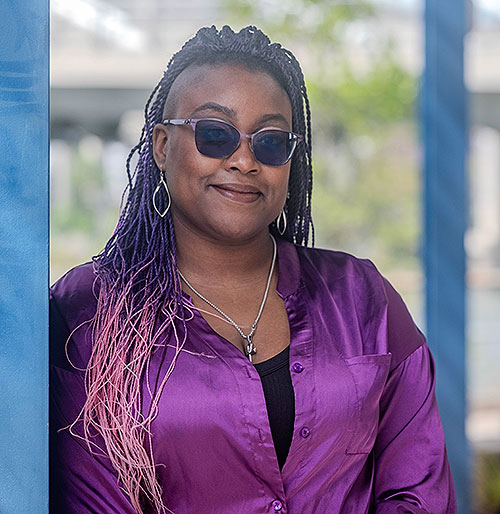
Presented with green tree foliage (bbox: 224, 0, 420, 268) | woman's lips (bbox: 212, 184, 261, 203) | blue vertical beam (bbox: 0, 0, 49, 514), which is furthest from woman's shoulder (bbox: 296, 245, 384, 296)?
green tree foliage (bbox: 224, 0, 420, 268)

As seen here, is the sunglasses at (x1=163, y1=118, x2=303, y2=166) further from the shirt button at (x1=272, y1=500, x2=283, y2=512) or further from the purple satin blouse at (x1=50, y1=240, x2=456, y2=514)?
the shirt button at (x1=272, y1=500, x2=283, y2=512)

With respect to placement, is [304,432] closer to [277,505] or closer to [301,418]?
[301,418]

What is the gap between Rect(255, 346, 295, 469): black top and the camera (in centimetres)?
146

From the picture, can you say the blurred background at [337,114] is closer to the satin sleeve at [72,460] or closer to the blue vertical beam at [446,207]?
the blue vertical beam at [446,207]

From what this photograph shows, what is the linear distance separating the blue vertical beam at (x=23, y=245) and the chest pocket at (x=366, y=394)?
0.55 m

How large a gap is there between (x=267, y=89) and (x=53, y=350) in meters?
0.60

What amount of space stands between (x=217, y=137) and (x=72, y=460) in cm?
62

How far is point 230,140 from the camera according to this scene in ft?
4.71

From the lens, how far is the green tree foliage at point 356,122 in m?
7.31

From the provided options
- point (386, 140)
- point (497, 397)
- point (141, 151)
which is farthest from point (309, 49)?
point (141, 151)

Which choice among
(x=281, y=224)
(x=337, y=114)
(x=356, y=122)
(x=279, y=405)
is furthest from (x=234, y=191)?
(x=356, y=122)

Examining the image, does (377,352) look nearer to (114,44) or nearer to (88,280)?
(88,280)

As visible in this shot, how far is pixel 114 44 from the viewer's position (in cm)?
800

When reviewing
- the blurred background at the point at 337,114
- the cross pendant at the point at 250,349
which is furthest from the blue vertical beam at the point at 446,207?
the blurred background at the point at 337,114
